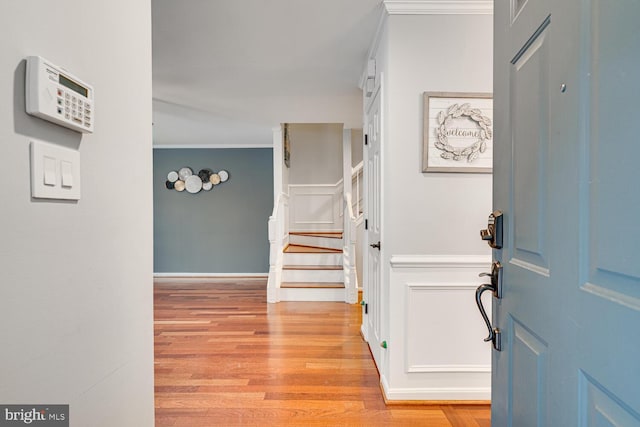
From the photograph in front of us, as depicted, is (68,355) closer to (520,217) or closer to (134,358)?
(134,358)

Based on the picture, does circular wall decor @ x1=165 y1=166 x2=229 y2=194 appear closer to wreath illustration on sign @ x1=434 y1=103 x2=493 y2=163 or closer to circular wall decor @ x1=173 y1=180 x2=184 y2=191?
circular wall decor @ x1=173 y1=180 x2=184 y2=191

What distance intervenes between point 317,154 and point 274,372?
391 centimetres

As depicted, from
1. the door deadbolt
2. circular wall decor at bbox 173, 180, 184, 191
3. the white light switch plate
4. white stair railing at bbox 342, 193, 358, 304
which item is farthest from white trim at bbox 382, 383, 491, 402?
circular wall decor at bbox 173, 180, 184, 191

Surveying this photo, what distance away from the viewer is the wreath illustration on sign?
2012mm

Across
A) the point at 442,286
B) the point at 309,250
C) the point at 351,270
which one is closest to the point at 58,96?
the point at 442,286

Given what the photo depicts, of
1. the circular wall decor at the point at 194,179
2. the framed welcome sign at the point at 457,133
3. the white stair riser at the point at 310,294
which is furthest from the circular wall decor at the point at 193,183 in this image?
the framed welcome sign at the point at 457,133

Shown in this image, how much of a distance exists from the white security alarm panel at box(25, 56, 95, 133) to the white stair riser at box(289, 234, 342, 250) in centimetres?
443

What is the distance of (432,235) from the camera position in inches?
80.7

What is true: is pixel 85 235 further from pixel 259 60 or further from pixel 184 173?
pixel 184 173

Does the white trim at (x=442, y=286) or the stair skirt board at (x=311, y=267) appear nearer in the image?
the white trim at (x=442, y=286)

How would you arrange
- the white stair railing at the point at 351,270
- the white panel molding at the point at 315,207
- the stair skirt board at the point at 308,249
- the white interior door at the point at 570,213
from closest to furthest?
the white interior door at the point at 570,213
the white stair railing at the point at 351,270
the stair skirt board at the point at 308,249
the white panel molding at the point at 315,207

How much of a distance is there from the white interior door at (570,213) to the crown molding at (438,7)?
1236 mm

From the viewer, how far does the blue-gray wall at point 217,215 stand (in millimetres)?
6094

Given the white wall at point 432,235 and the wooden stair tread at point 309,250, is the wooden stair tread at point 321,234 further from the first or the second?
the white wall at point 432,235
